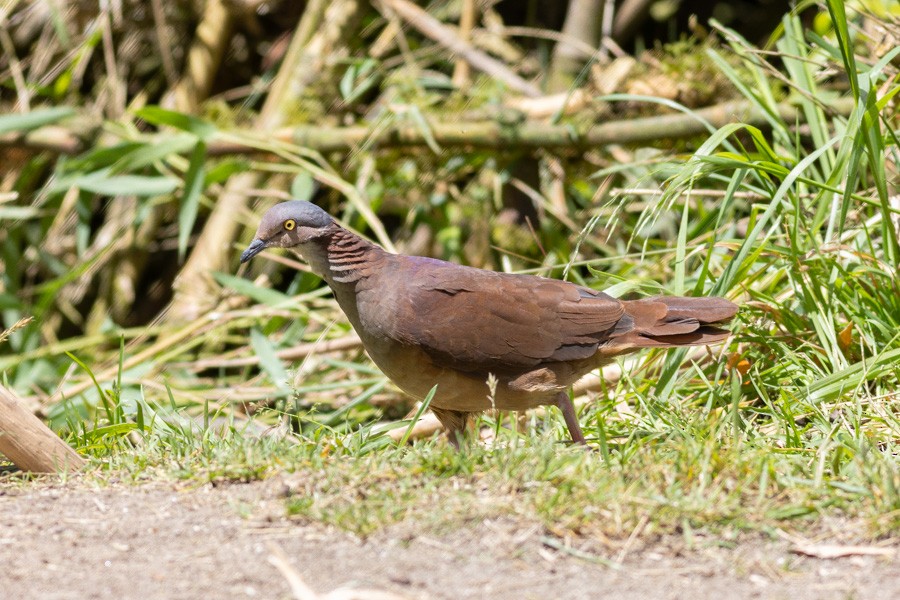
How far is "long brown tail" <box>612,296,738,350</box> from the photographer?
3670mm

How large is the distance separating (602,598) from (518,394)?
1372 millimetres

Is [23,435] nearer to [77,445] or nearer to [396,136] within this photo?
[77,445]

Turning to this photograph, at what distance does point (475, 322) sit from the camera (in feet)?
11.9

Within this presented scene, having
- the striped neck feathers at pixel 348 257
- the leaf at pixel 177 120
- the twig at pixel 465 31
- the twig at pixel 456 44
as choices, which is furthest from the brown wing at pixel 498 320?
the twig at pixel 465 31

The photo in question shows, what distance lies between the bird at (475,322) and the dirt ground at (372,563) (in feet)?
3.15

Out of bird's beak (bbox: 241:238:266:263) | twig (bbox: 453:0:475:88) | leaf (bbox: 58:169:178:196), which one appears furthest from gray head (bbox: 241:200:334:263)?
twig (bbox: 453:0:475:88)

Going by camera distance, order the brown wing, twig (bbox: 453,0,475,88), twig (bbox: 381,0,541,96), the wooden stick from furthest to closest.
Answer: twig (bbox: 453,0,475,88)
twig (bbox: 381,0,541,96)
the brown wing
the wooden stick

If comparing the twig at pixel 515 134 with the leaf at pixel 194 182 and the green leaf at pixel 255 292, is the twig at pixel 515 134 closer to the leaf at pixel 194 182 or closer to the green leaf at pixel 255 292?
the leaf at pixel 194 182

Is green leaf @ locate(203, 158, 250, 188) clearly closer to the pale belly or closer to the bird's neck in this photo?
the bird's neck

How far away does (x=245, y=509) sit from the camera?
8.95 feet

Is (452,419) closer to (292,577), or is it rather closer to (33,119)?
(292,577)

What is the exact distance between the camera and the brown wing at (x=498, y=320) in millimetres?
3594

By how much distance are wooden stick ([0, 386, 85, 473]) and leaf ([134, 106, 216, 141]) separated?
260 centimetres

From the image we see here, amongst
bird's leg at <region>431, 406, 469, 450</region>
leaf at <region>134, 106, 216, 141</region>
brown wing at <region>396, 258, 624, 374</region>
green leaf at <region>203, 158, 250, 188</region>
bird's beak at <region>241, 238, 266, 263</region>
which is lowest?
bird's leg at <region>431, 406, 469, 450</region>
